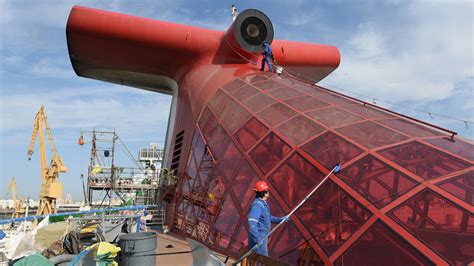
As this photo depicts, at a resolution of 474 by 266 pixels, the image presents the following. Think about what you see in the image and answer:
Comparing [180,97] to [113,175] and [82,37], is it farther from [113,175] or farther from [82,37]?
[113,175]

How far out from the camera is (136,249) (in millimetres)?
5316

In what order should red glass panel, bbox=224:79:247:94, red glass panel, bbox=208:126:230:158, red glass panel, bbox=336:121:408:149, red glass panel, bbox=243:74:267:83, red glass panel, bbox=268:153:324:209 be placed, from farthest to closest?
red glass panel, bbox=243:74:267:83, red glass panel, bbox=224:79:247:94, red glass panel, bbox=208:126:230:158, red glass panel, bbox=336:121:408:149, red glass panel, bbox=268:153:324:209

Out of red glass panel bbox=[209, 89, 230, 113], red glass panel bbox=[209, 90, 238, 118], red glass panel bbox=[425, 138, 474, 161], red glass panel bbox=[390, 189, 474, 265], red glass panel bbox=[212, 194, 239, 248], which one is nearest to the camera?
red glass panel bbox=[390, 189, 474, 265]

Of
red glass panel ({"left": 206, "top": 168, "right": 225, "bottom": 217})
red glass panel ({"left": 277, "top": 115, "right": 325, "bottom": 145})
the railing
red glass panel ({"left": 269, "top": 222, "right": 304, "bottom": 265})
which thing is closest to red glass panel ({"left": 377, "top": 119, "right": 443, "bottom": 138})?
red glass panel ({"left": 277, "top": 115, "right": 325, "bottom": 145})

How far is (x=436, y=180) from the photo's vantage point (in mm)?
4582

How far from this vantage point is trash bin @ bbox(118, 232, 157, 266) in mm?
5301

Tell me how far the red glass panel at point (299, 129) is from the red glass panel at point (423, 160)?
1332 mm

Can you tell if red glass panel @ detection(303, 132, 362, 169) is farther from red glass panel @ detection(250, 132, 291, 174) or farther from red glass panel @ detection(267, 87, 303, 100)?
red glass panel @ detection(267, 87, 303, 100)

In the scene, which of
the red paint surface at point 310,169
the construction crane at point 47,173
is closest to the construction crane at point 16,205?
the construction crane at point 47,173

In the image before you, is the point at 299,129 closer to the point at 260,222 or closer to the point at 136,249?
the point at 260,222

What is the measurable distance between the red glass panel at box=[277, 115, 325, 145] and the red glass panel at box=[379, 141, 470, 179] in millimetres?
1332

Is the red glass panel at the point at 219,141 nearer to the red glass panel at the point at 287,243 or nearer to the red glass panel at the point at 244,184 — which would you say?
the red glass panel at the point at 244,184

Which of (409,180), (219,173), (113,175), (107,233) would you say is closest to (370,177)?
(409,180)

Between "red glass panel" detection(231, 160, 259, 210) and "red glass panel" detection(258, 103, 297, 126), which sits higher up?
"red glass panel" detection(258, 103, 297, 126)
